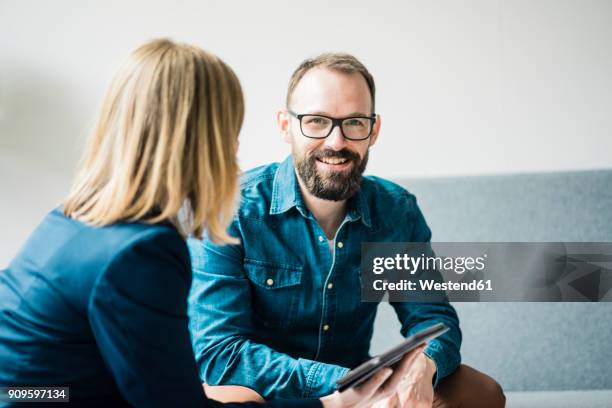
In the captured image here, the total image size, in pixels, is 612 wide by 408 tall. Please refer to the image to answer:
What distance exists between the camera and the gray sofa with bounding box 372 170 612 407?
1998 millimetres

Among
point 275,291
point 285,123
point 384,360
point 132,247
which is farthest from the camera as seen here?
point 285,123

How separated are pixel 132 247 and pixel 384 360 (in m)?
0.45

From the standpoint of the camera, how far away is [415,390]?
144cm

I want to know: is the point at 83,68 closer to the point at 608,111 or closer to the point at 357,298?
the point at 357,298

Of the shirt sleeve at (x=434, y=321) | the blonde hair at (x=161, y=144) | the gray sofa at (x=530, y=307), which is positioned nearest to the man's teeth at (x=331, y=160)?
the shirt sleeve at (x=434, y=321)

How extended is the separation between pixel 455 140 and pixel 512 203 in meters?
0.34

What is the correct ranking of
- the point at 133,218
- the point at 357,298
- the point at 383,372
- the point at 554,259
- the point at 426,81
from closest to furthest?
1. the point at 133,218
2. the point at 383,372
3. the point at 357,298
4. the point at 554,259
5. the point at 426,81

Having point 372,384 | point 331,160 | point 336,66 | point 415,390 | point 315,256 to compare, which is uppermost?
point 336,66

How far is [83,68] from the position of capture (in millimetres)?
2324

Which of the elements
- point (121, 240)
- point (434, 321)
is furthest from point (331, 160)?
point (121, 240)

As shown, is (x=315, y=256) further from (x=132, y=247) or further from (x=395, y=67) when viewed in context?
(x=395, y=67)

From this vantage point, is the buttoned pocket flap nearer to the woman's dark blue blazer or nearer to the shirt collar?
the shirt collar

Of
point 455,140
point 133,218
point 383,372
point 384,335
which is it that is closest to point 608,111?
point 455,140

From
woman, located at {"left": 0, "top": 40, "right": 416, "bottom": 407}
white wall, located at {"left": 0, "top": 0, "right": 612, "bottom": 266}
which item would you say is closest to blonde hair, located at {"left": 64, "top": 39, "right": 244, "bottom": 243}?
woman, located at {"left": 0, "top": 40, "right": 416, "bottom": 407}
